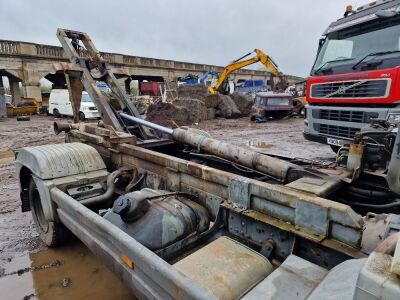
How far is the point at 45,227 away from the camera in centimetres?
352

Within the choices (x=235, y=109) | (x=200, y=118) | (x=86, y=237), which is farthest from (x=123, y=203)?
(x=235, y=109)

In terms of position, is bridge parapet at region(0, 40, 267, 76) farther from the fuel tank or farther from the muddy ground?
the fuel tank

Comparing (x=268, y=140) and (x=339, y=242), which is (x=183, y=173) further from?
(x=268, y=140)

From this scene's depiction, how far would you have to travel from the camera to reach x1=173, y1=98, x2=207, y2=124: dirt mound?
16047 mm

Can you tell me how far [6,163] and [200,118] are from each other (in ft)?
34.4

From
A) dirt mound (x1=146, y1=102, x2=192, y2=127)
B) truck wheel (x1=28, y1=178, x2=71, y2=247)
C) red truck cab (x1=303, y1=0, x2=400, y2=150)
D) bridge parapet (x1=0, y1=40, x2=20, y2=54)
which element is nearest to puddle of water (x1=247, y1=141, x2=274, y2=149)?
red truck cab (x1=303, y1=0, x2=400, y2=150)

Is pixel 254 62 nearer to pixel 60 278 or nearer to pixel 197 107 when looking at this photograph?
pixel 197 107

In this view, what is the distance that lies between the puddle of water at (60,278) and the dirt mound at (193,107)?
1289 cm

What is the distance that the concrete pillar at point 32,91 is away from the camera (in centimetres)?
2392

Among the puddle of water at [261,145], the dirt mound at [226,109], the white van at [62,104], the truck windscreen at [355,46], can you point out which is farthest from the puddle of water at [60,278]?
the white van at [62,104]

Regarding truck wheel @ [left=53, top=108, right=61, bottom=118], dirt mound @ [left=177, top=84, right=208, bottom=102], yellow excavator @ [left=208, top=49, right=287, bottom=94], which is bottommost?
truck wheel @ [left=53, top=108, right=61, bottom=118]

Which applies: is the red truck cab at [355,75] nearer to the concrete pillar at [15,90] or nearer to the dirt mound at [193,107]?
the dirt mound at [193,107]

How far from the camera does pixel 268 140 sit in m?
10.9

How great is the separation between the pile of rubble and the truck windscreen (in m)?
8.07
